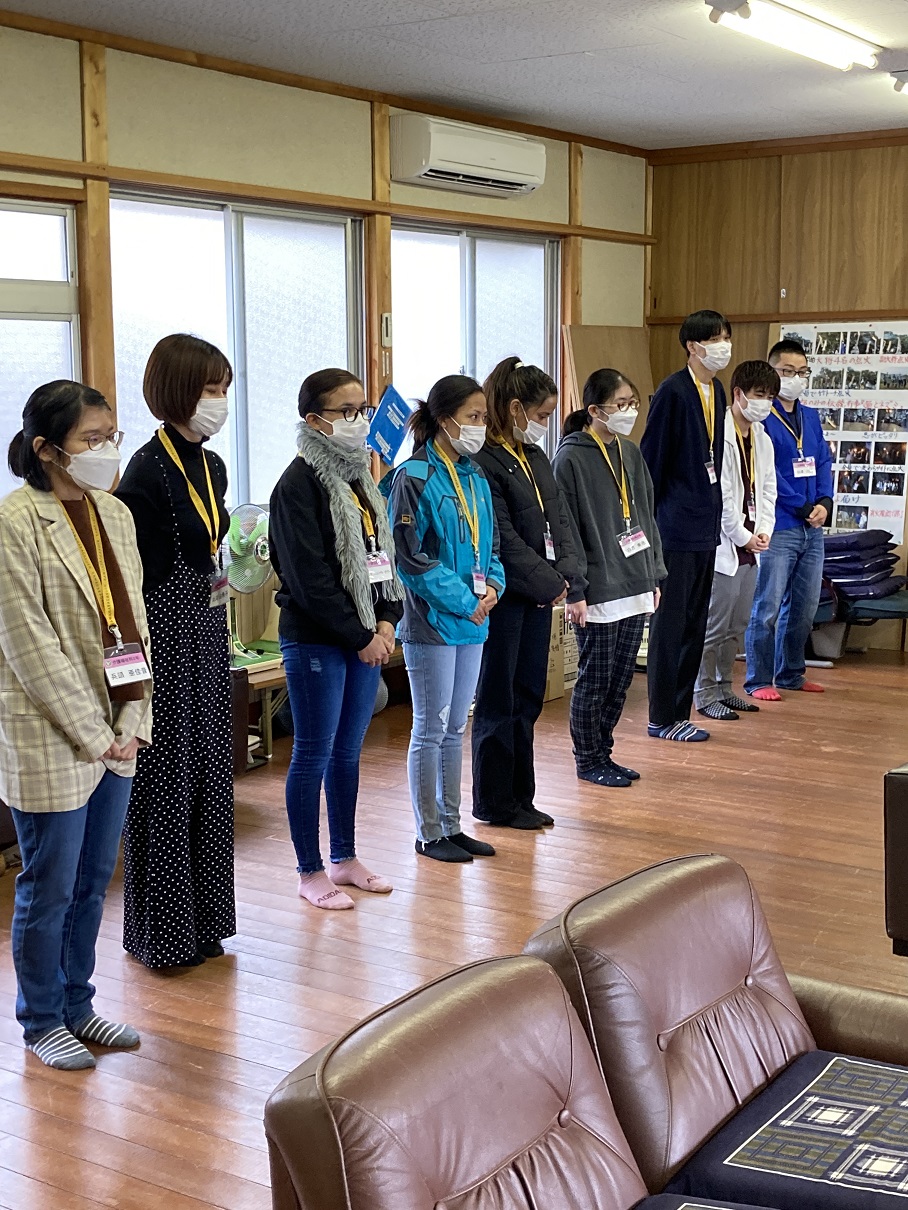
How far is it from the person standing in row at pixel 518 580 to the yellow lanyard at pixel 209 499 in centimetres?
131

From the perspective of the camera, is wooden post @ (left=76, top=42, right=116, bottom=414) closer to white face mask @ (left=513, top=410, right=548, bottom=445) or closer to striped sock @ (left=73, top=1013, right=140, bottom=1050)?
white face mask @ (left=513, top=410, right=548, bottom=445)

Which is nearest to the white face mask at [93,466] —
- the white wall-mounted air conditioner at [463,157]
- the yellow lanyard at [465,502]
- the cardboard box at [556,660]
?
Answer: the yellow lanyard at [465,502]

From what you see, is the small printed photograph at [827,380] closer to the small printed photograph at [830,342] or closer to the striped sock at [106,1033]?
the small printed photograph at [830,342]

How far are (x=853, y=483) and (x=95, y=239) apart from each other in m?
4.93

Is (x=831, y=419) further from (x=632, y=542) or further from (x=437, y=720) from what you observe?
(x=437, y=720)

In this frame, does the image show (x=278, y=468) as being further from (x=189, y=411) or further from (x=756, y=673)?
(x=189, y=411)

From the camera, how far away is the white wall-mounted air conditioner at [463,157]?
683 centimetres

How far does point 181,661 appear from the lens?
364cm

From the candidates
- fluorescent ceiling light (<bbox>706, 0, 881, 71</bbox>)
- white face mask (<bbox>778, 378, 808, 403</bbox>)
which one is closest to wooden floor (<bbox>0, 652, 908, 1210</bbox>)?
white face mask (<bbox>778, 378, 808, 403</bbox>)

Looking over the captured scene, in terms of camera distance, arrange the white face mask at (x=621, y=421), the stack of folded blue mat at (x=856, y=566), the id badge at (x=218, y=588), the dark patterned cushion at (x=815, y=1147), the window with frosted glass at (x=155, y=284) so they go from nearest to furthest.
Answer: the dark patterned cushion at (x=815, y=1147) → the id badge at (x=218, y=588) → the white face mask at (x=621, y=421) → the window with frosted glass at (x=155, y=284) → the stack of folded blue mat at (x=856, y=566)

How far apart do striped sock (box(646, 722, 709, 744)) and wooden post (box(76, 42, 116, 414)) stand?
2.75m

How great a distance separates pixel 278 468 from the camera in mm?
6734

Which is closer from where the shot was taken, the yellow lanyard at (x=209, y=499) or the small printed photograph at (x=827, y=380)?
the yellow lanyard at (x=209, y=499)

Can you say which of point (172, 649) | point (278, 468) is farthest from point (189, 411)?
point (278, 468)
